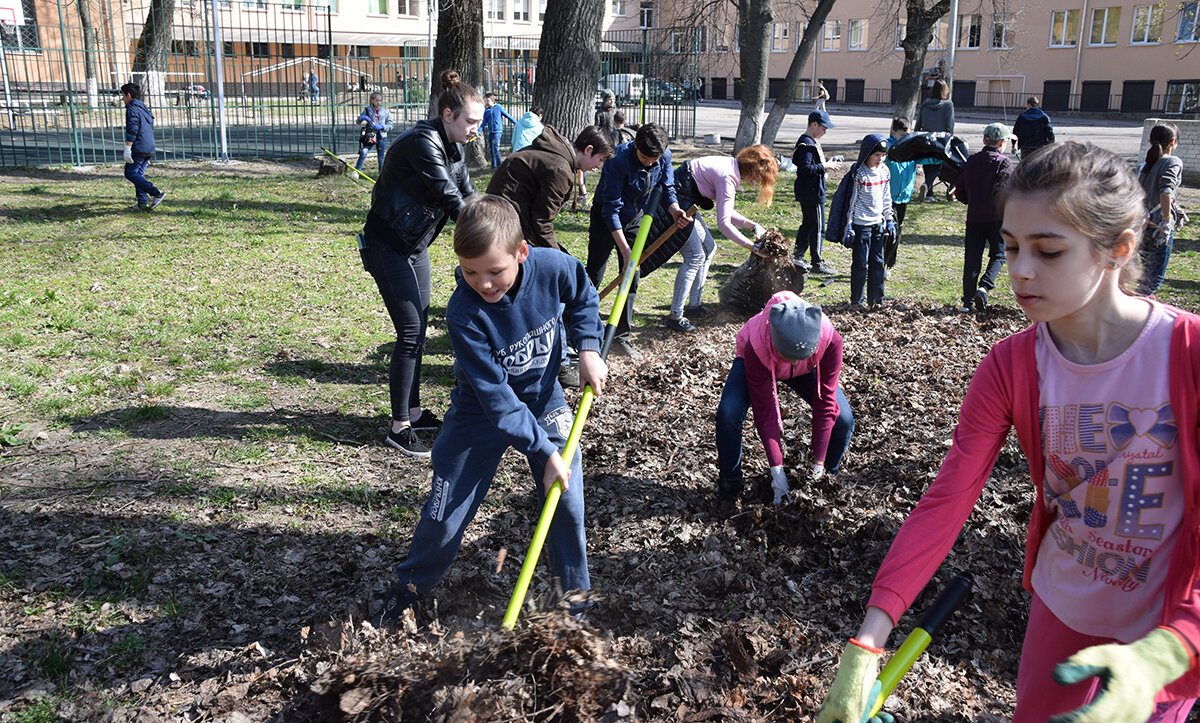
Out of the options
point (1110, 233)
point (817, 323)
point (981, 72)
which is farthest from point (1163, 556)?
point (981, 72)

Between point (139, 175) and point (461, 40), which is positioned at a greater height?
point (461, 40)

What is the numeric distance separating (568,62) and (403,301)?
8534 millimetres

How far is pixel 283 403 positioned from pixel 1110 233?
5145 mm

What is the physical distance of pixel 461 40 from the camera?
14570 millimetres

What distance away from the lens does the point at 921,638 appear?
2.04 m

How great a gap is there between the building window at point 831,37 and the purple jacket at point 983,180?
43329mm

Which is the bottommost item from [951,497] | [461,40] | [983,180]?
[951,497]

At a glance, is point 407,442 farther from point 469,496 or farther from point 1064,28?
point 1064,28

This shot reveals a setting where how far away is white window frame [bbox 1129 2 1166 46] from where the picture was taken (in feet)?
113

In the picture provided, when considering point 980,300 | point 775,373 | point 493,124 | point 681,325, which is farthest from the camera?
point 493,124

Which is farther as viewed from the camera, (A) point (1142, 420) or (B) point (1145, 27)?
(B) point (1145, 27)

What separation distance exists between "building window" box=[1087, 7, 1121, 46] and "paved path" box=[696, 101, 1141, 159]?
12.1ft

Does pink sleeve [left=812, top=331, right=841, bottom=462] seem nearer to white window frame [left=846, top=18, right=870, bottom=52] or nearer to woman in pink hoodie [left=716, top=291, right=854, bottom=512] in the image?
woman in pink hoodie [left=716, top=291, right=854, bottom=512]

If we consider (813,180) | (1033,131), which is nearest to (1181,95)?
(1033,131)
